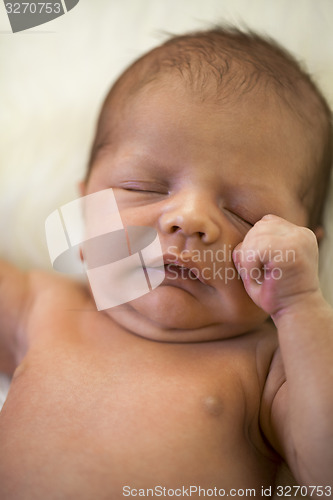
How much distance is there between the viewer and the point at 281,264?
87 cm

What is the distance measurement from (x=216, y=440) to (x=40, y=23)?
1155 millimetres

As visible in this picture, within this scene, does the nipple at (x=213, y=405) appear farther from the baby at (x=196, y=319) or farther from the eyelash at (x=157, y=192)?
→ the eyelash at (x=157, y=192)

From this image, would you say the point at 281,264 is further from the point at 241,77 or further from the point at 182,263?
the point at 241,77

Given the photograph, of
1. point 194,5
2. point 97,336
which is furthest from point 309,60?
point 97,336

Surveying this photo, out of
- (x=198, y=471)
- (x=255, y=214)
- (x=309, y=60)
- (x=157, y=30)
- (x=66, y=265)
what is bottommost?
(x=198, y=471)

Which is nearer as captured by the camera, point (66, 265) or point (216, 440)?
point (216, 440)

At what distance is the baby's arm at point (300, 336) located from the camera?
834 millimetres

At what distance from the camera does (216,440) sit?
0.92 metres

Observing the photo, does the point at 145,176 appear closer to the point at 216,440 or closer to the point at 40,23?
the point at 216,440

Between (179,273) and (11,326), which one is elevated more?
(179,273)

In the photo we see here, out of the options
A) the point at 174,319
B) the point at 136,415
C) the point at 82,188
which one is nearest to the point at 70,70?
the point at 82,188

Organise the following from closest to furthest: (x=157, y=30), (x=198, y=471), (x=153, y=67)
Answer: (x=198, y=471), (x=153, y=67), (x=157, y=30)

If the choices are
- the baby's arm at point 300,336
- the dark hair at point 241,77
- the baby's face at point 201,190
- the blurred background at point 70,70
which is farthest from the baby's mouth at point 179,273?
the blurred background at point 70,70

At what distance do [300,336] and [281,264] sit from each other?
116mm
